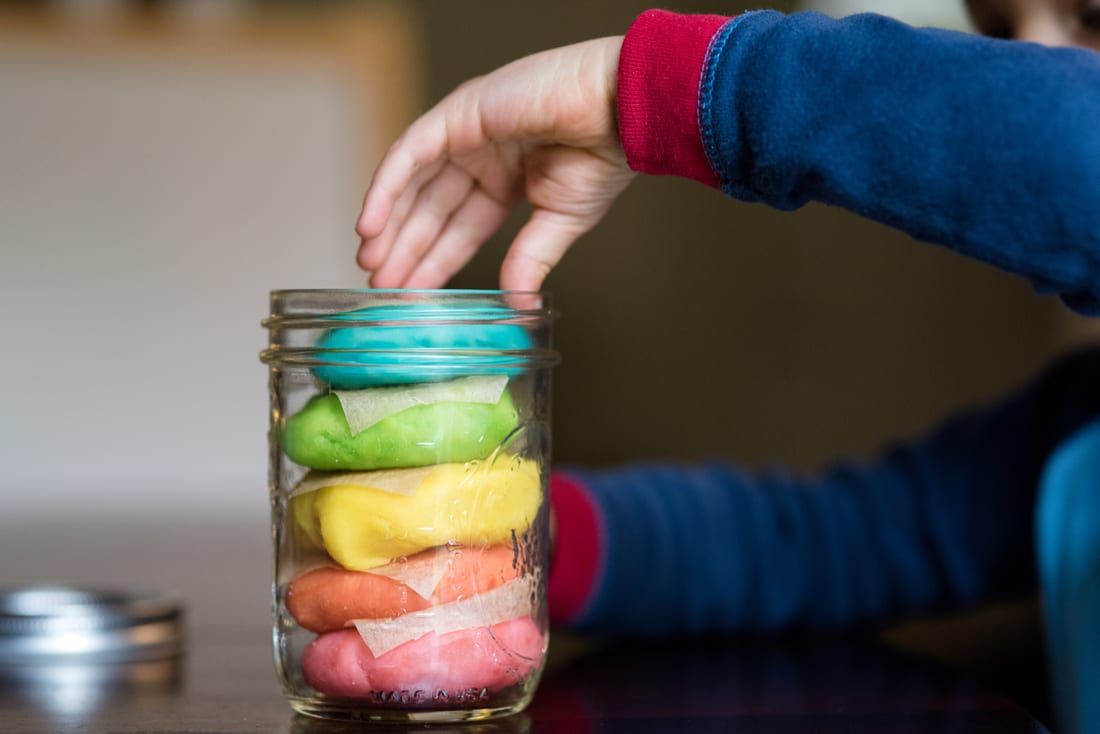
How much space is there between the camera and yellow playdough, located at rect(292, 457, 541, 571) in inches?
18.6

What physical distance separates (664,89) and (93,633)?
0.42m

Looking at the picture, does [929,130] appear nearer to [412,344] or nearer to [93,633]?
[412,344]

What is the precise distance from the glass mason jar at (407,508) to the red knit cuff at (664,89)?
116 mm

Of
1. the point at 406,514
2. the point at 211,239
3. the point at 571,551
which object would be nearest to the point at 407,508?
the point at 406,514

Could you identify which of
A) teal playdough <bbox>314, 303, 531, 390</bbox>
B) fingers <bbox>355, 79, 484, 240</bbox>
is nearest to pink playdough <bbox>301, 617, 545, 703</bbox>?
teal playdough <bbox>314, 303, 531, 390</bbox>

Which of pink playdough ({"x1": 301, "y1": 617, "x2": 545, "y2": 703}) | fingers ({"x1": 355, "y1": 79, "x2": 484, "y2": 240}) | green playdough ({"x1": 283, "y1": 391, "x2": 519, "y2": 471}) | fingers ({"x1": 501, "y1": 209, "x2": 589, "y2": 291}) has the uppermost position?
fingers ({"x1": 355, "y1": 79, "x2": 484, "y2": 240})

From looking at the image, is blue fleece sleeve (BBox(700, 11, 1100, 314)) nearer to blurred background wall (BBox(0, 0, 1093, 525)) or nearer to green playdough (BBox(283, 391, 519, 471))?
green playdough (BBox(283, 391, 519, 471))

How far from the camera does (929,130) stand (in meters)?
0.52

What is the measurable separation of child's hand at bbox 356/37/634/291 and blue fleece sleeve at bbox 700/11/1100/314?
66 millimetres

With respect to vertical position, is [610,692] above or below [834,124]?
below

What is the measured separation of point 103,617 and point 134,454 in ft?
6.31

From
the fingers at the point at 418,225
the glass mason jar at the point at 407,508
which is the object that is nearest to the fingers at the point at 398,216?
the fingers at the point at 418,225

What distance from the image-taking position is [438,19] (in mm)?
2979

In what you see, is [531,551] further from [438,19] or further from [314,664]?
[438,19]
